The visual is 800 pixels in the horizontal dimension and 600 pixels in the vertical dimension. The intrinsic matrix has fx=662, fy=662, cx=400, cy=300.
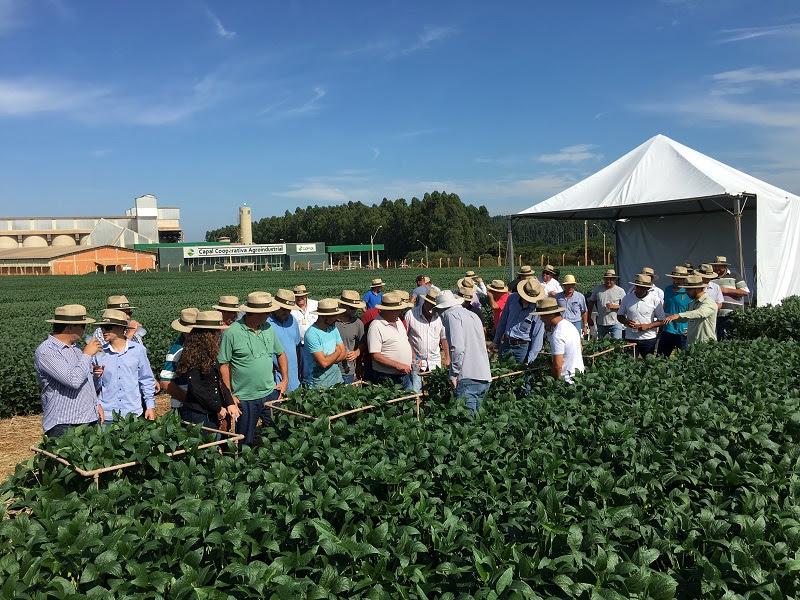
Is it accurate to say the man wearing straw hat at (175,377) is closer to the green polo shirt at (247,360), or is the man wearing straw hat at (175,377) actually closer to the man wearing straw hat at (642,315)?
the green polo shirt at (247,360)

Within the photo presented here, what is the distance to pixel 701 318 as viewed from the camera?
31.1ft

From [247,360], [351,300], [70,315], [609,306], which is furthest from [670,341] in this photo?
[70,315]

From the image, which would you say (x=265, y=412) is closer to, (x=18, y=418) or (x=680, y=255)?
(x=18, y=418)

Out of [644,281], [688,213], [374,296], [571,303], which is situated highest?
[688,213]

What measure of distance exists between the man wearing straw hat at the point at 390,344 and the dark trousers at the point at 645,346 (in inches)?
170

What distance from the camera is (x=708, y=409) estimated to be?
5.05m

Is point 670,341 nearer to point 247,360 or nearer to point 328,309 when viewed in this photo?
point 328,309

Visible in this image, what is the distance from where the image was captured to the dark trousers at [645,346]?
1014 cm

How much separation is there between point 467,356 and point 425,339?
1.49 m

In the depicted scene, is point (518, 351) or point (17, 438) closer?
point (518, 351)

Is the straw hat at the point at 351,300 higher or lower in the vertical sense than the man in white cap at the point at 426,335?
higher

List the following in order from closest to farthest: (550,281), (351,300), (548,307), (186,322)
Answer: (548,307)
(186,322)
(351,300)
(550,281)

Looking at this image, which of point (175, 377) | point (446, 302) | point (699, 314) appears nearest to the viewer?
point (175, 377)

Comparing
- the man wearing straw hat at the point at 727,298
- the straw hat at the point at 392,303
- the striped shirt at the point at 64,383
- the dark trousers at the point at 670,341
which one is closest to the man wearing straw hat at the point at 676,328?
the dark trousers at the point at 670,341
